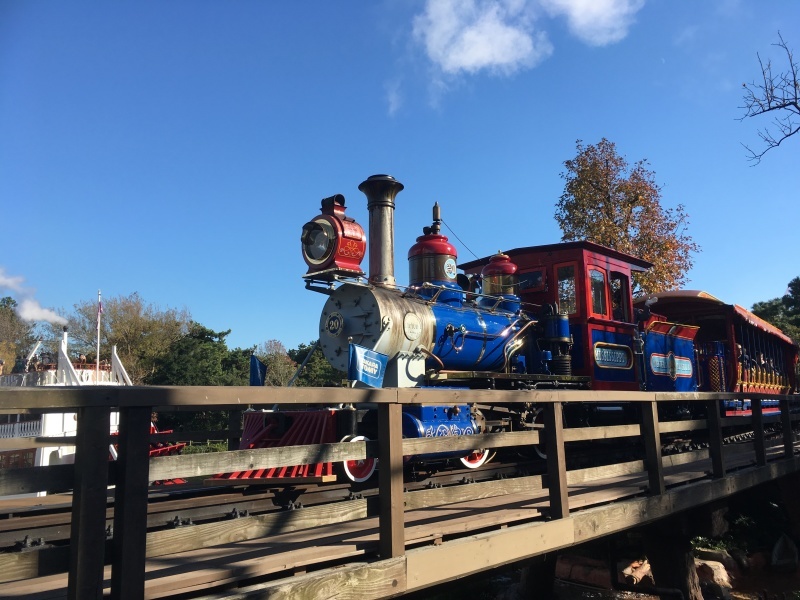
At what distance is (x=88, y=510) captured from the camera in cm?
→ 209

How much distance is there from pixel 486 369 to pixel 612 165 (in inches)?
649

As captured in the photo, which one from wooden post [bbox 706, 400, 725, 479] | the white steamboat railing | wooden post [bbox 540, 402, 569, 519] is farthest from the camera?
the white steamboat railing

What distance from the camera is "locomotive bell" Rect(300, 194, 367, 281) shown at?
6.93 metres

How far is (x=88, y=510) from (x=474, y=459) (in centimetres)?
555

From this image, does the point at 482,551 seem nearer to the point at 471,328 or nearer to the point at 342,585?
the point at 342,585

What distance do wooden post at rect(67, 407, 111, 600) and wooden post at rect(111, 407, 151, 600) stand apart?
73 mm

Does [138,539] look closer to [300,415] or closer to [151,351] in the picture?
[300,415]

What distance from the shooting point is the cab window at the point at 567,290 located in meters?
9.20

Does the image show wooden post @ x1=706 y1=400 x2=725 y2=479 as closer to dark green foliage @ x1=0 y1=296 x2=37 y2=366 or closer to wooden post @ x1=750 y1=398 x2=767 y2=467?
wooden post @ x1=750 y1=398 x2=767 y2=467

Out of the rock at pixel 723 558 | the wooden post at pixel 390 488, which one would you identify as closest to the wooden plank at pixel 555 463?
the wooden post at pixel 390 488

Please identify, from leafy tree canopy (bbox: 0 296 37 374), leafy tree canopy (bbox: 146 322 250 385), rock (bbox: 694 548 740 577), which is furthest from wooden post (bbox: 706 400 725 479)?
leafy tree canopy (bbox: 0 296 37 374)

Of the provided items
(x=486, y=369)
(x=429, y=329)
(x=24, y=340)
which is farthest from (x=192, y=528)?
(x=24, y=340)

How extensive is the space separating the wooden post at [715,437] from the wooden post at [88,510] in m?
5.66

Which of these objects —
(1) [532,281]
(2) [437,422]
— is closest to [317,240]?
(2) [437,422]
